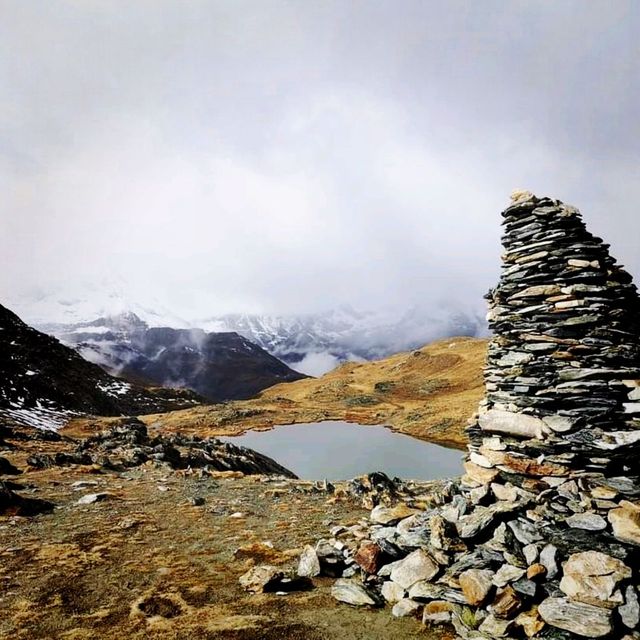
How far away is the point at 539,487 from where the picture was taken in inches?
395

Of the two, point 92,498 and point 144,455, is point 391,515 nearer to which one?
point 92,498

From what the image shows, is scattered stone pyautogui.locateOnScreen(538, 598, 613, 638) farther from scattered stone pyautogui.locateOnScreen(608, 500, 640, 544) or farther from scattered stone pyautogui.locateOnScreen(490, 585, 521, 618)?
scattered stone pyautogui.locateOnScreen(608, 500, 640, 544)

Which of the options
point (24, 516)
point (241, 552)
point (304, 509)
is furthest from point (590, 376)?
point (24, 516)

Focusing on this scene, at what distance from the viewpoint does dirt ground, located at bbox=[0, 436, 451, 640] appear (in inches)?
329

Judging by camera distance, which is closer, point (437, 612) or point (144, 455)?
point (437, 612)

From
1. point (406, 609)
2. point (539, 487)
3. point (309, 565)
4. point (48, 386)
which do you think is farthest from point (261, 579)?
point (48, 386)

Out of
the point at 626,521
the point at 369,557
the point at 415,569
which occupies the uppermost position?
the point at 626,521

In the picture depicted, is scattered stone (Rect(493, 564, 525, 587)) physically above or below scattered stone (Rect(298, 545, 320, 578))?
above

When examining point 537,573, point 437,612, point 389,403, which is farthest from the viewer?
point 389,403

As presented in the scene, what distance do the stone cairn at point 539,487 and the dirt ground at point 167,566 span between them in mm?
1150

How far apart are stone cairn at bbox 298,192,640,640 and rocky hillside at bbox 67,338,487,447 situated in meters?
48.3

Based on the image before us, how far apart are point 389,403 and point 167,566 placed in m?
95.0

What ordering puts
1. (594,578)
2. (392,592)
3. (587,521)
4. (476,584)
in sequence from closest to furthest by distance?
(594,578)
(476,584)
(587,521)
(392,592)

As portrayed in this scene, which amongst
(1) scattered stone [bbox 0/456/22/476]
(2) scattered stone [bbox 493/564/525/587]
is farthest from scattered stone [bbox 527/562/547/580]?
(1) scattered stone [bbox 0/456/22/476]
